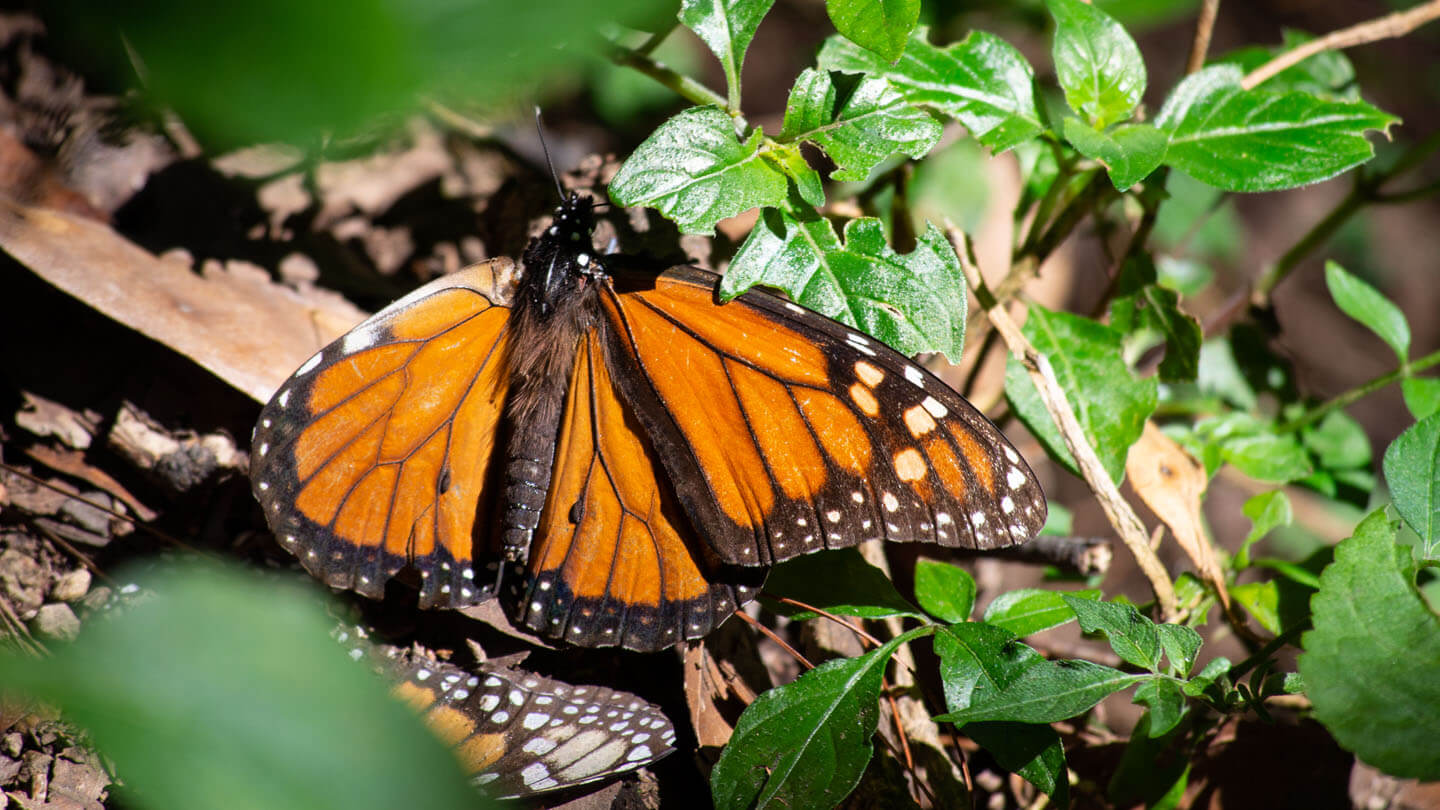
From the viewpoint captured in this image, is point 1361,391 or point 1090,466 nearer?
point 1090,466

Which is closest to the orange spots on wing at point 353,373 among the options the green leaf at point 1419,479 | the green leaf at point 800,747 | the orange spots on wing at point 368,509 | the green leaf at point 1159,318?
the orange spots on wing at point 368,509

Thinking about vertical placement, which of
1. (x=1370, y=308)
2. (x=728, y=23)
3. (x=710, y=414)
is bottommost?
(x=1370, y=308)

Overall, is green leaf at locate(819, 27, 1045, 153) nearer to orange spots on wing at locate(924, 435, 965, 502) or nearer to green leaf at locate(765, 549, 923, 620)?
orange spots on wing at locate(924, 435, 965, 502)

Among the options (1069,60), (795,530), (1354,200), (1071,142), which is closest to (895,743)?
(795,530)

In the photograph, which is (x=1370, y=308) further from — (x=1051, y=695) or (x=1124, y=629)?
(x=1051, y=695)

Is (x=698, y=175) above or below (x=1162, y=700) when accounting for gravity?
above

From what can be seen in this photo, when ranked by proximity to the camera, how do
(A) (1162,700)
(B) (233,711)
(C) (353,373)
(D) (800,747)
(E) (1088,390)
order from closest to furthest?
(B) (233,711) < (A) (1162,700) < (D) (800,747) < (C) (353,373) < (E) (1088,390)

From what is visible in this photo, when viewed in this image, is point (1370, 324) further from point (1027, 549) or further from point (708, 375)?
point (708, 375)

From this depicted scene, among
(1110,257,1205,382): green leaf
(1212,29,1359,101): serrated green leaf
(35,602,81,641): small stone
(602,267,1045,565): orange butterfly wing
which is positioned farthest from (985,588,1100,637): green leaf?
(35,602,81,641): small stone

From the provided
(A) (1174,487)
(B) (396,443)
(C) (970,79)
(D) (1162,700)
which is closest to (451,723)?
(B) (396,443)
